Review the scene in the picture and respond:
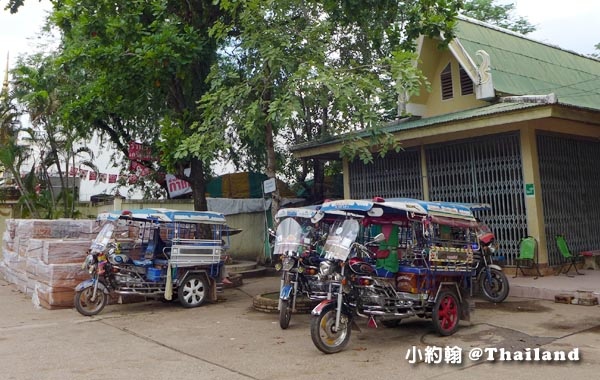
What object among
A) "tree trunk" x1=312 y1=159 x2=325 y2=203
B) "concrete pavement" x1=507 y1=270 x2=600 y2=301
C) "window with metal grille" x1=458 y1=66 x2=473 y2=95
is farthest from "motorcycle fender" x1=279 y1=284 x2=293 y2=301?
"tree trunk" x1=312 y1=159 x2=325 y2=203

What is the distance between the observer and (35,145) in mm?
18266

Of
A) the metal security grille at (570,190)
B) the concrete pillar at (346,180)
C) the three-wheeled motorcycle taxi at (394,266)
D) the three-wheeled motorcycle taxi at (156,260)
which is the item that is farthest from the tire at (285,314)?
the concrete pillar at (346,180)

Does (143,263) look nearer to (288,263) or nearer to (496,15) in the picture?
(288,263)

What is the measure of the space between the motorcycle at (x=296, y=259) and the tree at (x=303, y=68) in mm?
1724

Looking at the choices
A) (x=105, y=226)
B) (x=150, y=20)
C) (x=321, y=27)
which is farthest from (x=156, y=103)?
(x=321, y=27)

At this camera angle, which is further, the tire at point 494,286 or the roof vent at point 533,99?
the roof vent at point 533,99

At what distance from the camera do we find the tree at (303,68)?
27.6ft

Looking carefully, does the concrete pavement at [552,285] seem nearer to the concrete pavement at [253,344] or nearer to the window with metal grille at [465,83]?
the concrete pavement at [253,344]

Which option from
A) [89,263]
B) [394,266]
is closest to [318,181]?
[89,263]

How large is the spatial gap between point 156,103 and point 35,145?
7.69 metres

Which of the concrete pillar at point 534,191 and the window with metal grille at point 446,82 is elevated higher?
the window with metal grille at point 446,82

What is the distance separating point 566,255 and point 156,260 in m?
8.24

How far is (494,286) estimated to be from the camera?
939 cm

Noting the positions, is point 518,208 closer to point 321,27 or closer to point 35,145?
point 321,27
